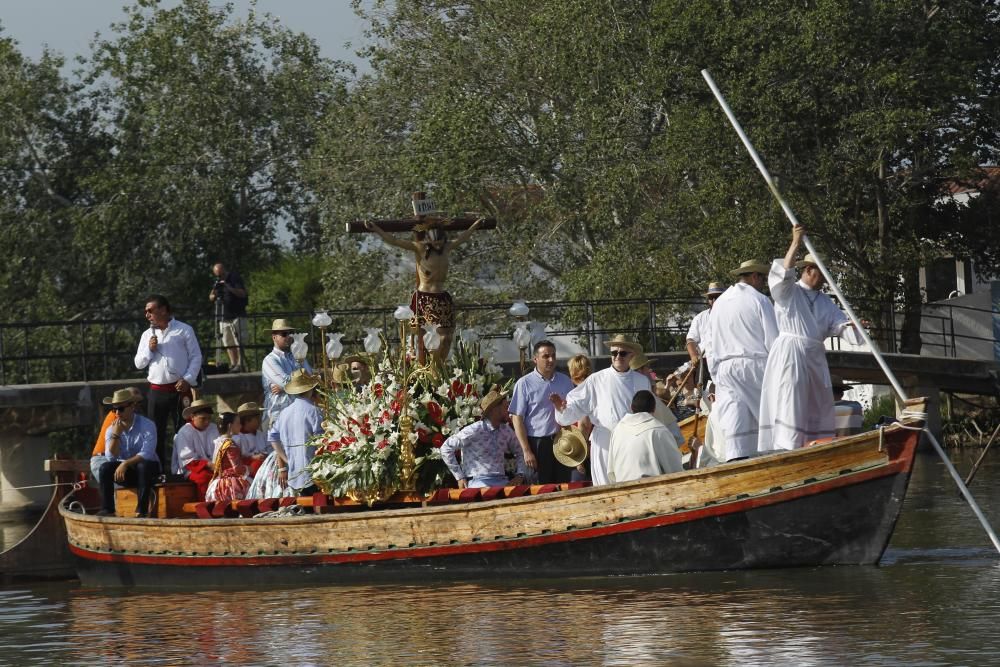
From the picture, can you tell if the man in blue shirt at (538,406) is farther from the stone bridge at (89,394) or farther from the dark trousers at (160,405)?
the stone bridge at (89,394)

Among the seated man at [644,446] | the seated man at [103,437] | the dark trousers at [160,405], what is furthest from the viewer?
the dark trousers at [160,405]

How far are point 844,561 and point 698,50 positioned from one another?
17.7 meters

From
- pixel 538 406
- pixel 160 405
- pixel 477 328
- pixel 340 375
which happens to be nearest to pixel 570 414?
pixel 538 406

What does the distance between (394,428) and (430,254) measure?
1.64 m

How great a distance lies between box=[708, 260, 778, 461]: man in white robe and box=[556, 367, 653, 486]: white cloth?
68 cm

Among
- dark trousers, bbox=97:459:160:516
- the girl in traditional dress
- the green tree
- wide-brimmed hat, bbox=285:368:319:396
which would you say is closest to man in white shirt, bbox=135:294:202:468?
dark trousers, bbox=97:459:160:516

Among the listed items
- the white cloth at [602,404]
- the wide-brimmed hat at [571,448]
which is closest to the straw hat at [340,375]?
the wide-brimmed hat at [571,448]

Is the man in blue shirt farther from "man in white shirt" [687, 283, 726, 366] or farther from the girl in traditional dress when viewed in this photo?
"man in white shirt" [687, 283, 726, 366]

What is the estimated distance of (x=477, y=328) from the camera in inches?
1431

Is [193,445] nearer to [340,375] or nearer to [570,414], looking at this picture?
[340,375]

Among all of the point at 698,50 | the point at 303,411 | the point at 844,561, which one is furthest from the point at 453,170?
the point at 844,561

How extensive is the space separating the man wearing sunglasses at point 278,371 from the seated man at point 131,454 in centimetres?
143

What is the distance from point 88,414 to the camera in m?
26.0

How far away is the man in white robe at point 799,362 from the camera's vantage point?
13.6 meters
